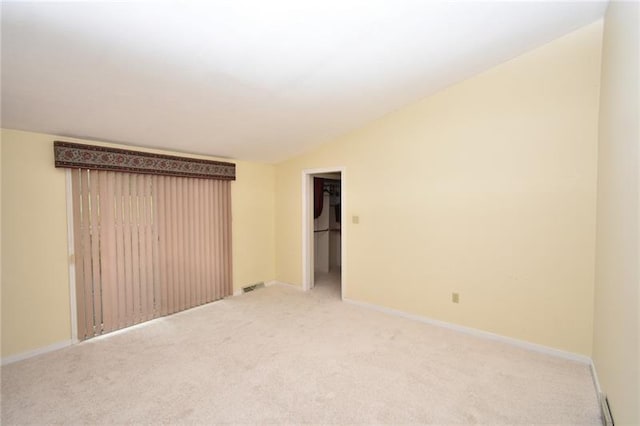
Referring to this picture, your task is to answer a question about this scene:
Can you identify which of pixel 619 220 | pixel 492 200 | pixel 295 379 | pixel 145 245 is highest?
pixel 492 200

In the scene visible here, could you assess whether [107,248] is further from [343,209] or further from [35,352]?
[343,209]

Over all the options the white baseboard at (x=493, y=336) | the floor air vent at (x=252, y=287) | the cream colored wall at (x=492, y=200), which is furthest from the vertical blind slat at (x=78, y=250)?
the white baseboard at (x=493, y=336)

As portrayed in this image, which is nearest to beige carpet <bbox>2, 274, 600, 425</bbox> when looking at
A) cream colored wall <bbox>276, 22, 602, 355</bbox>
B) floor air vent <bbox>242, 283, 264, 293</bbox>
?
cream colored wall <bbox>276, 22, 602, 355</bbox>

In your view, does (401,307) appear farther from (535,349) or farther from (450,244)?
(535,349)

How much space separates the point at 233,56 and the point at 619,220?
106 inches

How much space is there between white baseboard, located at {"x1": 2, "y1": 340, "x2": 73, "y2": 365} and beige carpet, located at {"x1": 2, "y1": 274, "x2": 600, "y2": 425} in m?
0.07

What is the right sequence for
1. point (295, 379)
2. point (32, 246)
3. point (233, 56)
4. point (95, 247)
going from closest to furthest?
point (233, 56) < point (295, 379) < point (32, 246) < point (95, 247)

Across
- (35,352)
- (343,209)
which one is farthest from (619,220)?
(35,352)

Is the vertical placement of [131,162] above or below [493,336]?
above

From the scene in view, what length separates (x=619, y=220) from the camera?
1.76 meters

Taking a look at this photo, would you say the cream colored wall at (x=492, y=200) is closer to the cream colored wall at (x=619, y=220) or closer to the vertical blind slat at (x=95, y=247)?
the cream colored wall at (x=619, y=220)

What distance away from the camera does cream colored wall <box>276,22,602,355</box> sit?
8.68 feet

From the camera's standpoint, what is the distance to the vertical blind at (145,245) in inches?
119

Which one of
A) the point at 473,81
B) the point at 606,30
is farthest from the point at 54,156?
the point at 606,30
